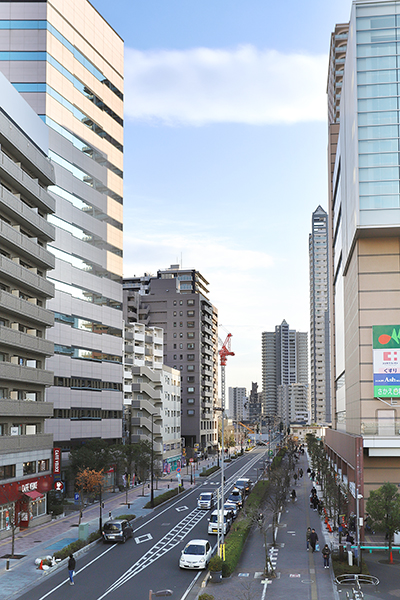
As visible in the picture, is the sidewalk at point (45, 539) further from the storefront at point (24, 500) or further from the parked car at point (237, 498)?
the parked car at point (237, 498)

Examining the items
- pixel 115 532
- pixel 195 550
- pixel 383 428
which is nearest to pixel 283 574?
pixel 195 550

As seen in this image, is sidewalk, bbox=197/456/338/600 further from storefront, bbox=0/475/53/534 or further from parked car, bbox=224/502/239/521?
storefront, bbox=0/475/53/534

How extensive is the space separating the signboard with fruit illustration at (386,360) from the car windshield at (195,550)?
19523mm

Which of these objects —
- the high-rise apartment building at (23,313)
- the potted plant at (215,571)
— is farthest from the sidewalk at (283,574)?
the high-rise apartment building at (23,313)

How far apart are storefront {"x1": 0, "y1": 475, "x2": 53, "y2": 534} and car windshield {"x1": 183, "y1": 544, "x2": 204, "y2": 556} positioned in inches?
595

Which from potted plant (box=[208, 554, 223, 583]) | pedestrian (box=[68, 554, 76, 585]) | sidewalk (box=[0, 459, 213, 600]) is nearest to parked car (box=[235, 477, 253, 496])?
sidewalk (box=[0, 459, 213, 600])

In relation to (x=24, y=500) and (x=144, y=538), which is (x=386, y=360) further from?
(x=24, y=500)

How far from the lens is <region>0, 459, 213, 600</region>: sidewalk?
3469 cm

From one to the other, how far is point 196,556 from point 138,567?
3703 millimetres

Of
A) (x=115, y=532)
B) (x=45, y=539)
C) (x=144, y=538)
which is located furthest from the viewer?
(x=45, y=539)

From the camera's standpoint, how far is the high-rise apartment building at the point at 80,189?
70.9 m

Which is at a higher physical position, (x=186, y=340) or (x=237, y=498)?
(x=186, y=340)

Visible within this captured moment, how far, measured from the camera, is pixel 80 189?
77.4 meters

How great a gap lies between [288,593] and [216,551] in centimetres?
1043
